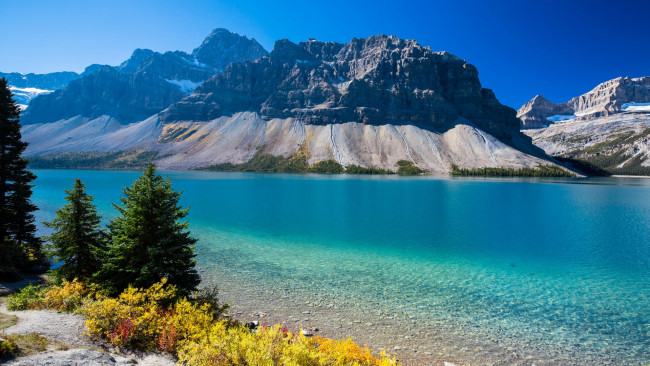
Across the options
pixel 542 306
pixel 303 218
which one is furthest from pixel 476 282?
pixel 303 218

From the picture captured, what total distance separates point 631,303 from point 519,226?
28.1 metres

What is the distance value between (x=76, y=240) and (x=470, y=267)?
29901mm

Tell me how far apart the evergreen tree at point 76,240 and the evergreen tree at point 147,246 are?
2.49 meters

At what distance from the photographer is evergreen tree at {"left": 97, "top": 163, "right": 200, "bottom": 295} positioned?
50.5 feet

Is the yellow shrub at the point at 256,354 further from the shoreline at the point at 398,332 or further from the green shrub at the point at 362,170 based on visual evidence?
the green shrub at the point at 362,170

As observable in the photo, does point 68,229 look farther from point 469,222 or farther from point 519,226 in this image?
point 519,226

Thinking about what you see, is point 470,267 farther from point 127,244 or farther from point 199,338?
point 127,244

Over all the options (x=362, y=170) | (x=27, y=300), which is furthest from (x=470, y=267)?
(x=362, y=170)

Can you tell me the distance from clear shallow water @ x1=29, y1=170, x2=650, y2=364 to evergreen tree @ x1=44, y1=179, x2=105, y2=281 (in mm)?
8036

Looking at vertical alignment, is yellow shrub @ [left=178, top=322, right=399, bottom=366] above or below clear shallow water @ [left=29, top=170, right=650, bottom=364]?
above

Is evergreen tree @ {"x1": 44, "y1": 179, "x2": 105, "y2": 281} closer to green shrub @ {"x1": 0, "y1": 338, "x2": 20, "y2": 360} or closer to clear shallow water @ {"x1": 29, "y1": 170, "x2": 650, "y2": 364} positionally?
→ clear shallow water @ {"x1": 29, "y1": 170, "x2": 650, "y2": 364}

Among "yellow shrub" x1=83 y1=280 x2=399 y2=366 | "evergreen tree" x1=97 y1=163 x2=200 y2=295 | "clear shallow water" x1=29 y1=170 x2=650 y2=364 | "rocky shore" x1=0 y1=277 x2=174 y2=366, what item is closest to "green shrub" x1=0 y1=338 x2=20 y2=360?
"rocky shore" x1=0 y1=277 x2=174 y2=366

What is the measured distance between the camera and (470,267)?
2716cm

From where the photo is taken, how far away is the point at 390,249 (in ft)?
106
